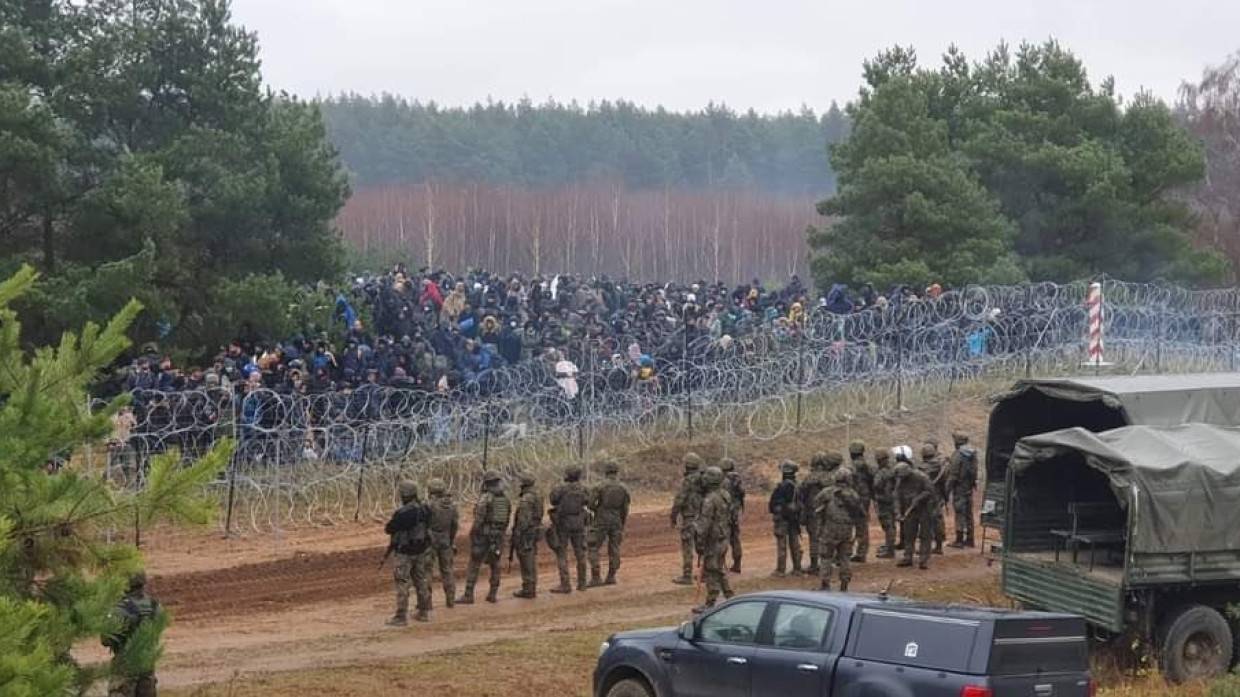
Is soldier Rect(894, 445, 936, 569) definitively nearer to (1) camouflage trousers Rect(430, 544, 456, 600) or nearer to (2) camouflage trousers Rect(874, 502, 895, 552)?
(2) camouflage trousers Rect(874, 502, 895, 552)

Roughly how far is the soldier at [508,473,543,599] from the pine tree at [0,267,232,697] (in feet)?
36.2

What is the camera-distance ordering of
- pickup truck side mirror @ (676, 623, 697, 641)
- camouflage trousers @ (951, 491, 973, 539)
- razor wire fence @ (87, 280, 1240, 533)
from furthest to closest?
razor wire fence @ (87, 280, 1240, 533) < camouflage trousers @ (951, 491, 973, 539) < pickup truck side mirror @ (676, 623, 697, 641)

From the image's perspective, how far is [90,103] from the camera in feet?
101

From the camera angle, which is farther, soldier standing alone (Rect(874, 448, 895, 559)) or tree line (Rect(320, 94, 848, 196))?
tree line (Rect(320, 94, 848, 196))

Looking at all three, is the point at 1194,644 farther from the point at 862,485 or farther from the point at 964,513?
the point at 964,513

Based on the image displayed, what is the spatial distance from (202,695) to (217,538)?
834 cm

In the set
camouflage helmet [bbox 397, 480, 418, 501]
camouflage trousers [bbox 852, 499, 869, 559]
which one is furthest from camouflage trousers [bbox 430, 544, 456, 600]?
camouflage trousers [bbox 852, 499, 869, 559]

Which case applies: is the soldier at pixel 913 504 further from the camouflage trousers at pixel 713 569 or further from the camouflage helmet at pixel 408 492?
the camouflage helmet at pixel 408 492

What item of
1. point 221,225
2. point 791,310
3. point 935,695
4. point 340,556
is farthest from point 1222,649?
point 221,225

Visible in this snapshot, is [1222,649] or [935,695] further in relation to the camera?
[1222,649]

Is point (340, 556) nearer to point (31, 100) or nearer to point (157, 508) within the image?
point (31, 100)

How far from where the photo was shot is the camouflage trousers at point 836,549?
65.5ft

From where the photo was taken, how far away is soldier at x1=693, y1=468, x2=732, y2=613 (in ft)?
62.6

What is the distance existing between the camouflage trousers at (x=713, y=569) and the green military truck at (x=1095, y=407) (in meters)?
3.11
